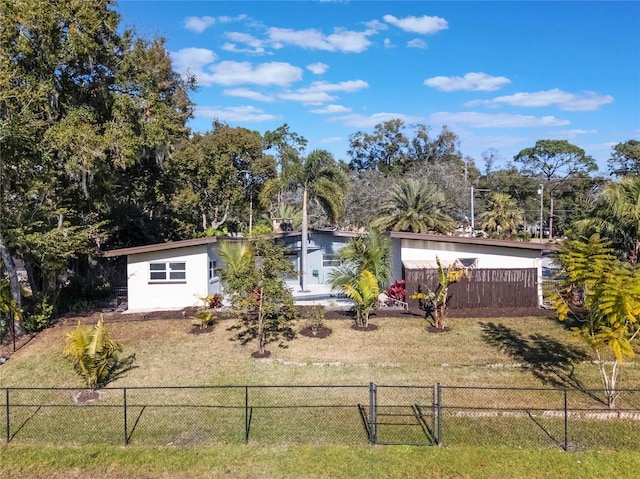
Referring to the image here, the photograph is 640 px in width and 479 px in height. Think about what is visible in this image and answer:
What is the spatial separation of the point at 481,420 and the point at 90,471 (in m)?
7.50

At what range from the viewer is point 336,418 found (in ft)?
33.2

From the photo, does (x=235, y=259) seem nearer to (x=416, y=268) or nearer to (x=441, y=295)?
(x=416, y=268)

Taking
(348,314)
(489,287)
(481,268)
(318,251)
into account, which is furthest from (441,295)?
(318,251)

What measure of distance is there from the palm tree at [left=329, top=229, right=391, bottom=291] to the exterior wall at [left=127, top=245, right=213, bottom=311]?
5.76 metres

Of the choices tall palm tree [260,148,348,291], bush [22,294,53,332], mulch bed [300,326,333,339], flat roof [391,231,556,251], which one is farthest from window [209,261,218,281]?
flat roof [391,231,556,251]

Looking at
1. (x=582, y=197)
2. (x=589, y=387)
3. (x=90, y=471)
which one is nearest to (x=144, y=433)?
(x=90, y=471)

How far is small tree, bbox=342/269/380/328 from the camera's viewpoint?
16.4 metres

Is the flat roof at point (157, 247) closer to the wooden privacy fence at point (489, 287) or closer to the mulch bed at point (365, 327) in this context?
the mulch bed at point (365, 327)

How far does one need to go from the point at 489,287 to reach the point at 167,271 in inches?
512

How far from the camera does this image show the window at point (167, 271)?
65.2ft

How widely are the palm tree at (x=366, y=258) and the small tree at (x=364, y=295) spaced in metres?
0.93

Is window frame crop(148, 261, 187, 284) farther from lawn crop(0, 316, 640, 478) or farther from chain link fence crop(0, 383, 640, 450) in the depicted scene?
chain link fence crop(0, 383, 640, 450)

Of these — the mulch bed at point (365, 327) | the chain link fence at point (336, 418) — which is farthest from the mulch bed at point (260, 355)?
the mulch bed at point (365, 327)

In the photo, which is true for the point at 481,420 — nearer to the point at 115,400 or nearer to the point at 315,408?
the point at 315,408
